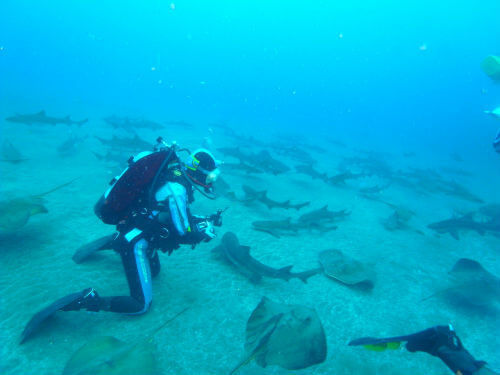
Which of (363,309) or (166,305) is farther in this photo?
(363,309)

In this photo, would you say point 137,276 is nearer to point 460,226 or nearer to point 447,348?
point 447,348

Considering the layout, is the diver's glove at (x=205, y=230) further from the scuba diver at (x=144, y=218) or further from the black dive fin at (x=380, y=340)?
the black dive fin at (x=380, y=340)

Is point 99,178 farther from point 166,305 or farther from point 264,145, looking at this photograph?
point 264,145

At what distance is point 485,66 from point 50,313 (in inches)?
546

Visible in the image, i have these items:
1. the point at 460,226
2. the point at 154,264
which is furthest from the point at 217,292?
the point at 460,226

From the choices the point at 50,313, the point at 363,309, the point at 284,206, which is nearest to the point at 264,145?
the point at 284,206

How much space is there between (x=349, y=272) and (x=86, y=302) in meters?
5.25

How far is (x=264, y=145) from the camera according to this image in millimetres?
22844

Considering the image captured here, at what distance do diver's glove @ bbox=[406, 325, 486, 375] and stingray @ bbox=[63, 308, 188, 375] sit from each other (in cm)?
282

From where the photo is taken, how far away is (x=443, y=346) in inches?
116

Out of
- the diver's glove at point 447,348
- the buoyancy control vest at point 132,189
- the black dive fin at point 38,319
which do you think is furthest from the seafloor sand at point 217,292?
the buoyancy control vest at point 132,189

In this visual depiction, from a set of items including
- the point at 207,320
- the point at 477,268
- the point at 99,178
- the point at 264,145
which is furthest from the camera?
the point at 264,145

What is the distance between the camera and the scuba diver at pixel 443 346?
2.75m

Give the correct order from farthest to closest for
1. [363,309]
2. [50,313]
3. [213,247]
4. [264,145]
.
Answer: [264,145], [213,247], [363,309], [50,313]
